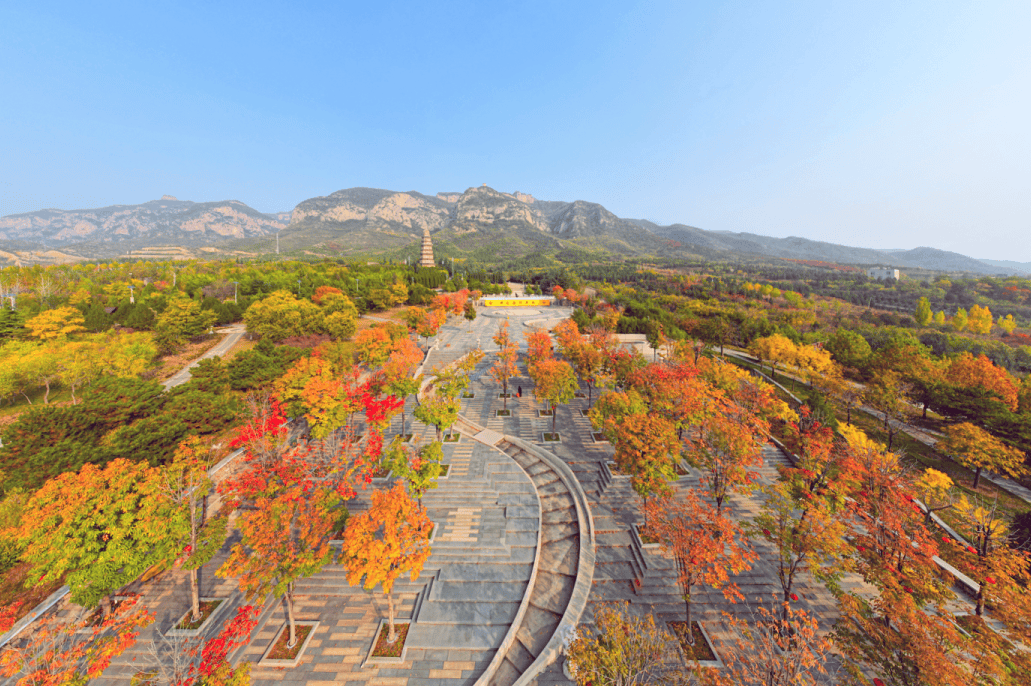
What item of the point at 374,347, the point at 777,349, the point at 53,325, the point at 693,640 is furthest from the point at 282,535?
the point at 53,325

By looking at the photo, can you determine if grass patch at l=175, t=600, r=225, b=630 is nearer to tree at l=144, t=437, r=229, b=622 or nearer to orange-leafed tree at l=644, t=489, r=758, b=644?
tree at l=144, t=437, r=229, b=622

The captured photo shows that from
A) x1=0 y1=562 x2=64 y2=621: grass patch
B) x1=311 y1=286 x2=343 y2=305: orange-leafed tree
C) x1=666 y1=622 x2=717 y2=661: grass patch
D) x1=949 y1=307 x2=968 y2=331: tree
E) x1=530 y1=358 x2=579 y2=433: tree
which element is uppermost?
x1=311 y1=286 x2=343 y2=305: orange-leafed tree

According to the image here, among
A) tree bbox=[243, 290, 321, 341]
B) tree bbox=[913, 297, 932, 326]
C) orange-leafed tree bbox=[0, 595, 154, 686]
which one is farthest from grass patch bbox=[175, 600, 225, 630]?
tree bbox=[913, 297, 932, 326]

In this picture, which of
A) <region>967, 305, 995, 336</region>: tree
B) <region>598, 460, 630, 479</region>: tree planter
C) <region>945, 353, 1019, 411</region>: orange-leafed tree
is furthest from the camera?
<region>967, 305, 995, 336</region>: tree

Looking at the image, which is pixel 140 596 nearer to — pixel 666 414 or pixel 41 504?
pixel 41 504

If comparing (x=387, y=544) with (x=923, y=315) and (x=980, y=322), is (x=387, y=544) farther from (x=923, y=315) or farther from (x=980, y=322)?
(x=980, y=322)

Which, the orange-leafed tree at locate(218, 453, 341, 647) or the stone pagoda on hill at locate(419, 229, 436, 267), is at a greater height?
the stone pagoda on hill at locate(419, 229, 436, 267)
